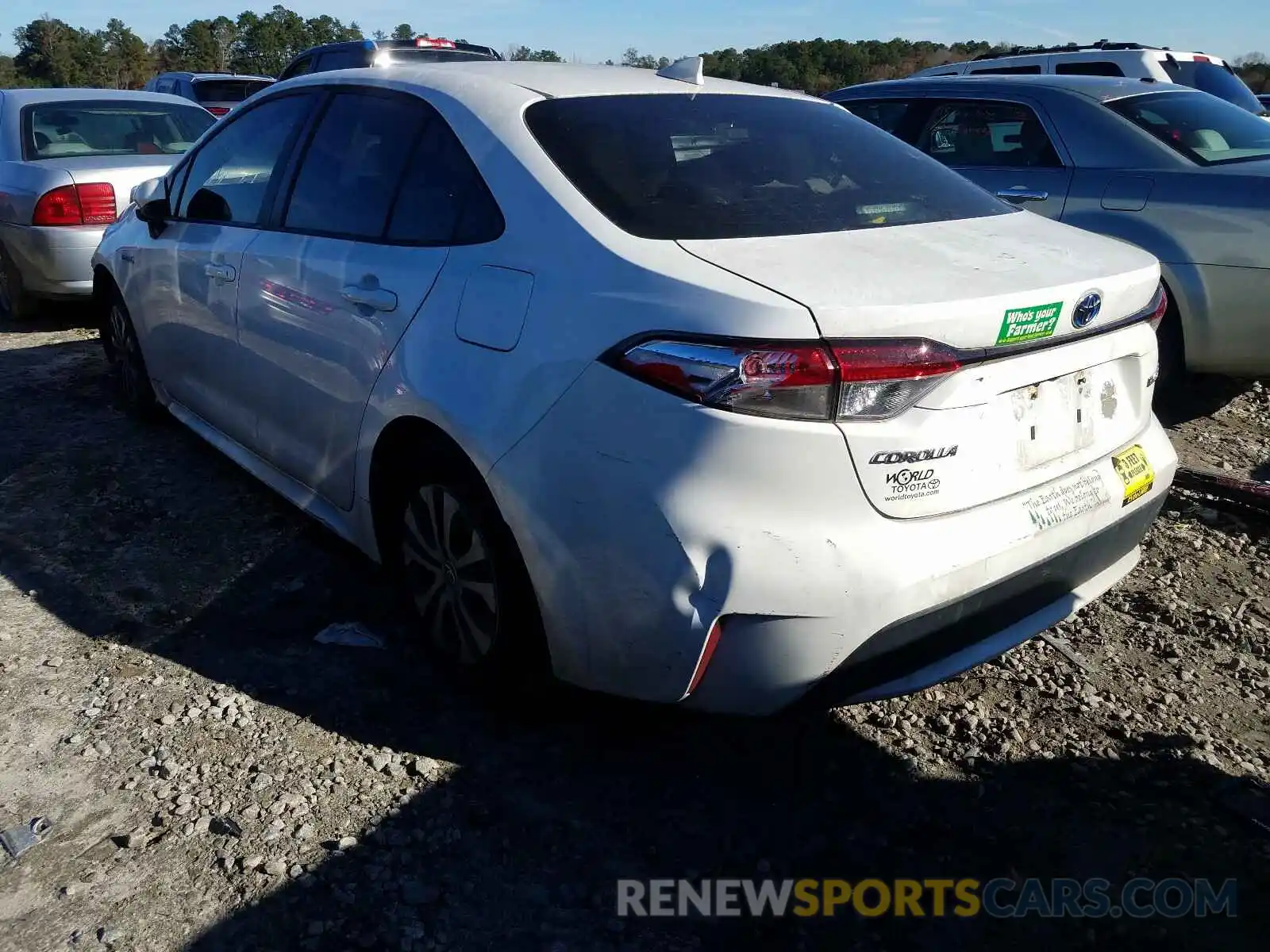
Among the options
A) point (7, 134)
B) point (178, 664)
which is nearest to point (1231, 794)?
point (178, 664)

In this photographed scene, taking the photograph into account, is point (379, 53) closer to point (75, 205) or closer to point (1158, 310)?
point (75, 205)

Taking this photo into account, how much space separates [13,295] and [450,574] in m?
5.67

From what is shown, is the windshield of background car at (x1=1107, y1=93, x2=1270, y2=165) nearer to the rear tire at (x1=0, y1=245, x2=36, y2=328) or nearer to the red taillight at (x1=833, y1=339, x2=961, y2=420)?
the red taillight at (x1=833, y1=339, x2=961, y2=420)

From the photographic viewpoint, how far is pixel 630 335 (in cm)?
217

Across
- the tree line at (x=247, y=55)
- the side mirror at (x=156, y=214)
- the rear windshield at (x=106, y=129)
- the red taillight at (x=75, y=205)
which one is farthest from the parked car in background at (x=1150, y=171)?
the tree line at (x=247, y=55)

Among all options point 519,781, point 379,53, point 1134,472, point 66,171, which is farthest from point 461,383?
point 379,53

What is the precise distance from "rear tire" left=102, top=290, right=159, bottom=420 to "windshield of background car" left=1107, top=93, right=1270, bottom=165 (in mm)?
4744

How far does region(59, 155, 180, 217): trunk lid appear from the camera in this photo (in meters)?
6.51

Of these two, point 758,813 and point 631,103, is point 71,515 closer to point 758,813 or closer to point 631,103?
point 631,103

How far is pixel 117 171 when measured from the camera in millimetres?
6582

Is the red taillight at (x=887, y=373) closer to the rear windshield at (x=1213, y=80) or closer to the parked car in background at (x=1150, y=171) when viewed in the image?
the parked car in background at (x=1150, y=171)

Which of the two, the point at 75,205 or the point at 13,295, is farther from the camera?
the point at 13,295

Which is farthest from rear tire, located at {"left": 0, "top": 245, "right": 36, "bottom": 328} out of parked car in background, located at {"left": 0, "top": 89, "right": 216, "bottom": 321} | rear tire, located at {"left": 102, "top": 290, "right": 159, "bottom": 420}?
rear tire, located at {"left": 102, "top": 290, "right": 159, "bottom": 420}

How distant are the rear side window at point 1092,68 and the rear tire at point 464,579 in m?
8.50
